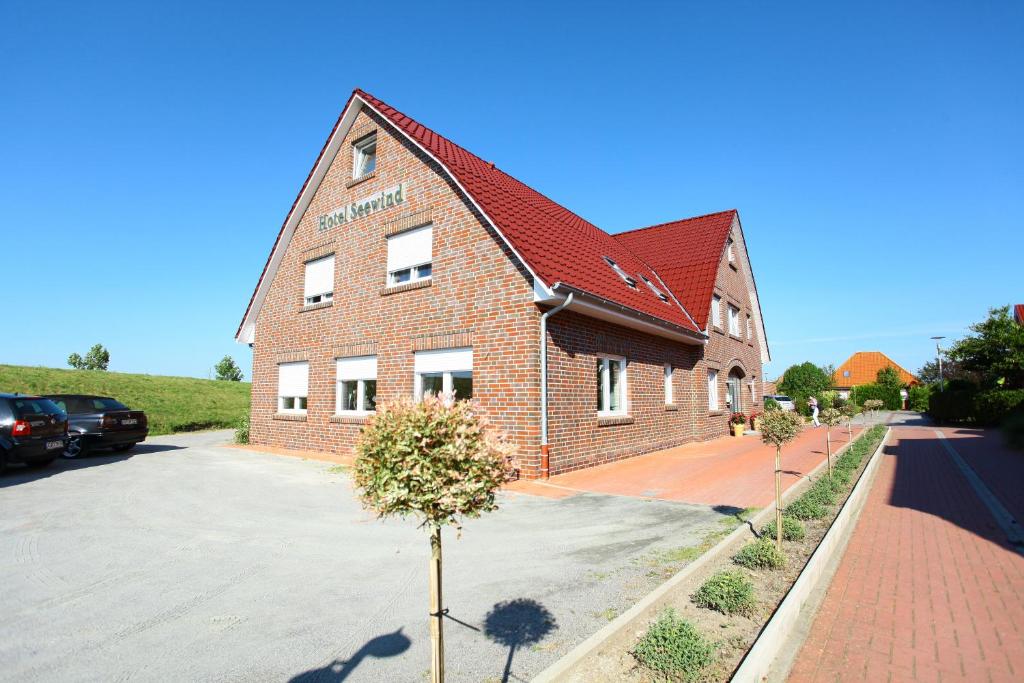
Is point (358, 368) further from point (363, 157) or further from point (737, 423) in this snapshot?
point (737, 423)

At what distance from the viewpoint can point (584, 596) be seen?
397 cm

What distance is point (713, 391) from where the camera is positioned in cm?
1766

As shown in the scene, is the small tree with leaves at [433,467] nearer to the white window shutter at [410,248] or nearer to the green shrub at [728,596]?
the green shrub at [728,596]

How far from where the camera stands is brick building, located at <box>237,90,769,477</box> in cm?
951

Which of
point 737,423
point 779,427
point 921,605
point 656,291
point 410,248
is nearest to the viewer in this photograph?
point 921,605

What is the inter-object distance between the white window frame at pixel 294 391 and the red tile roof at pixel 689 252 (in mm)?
11782

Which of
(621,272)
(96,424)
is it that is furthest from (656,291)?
(96,424)

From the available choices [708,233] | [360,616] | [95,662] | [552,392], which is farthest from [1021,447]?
[95,662]

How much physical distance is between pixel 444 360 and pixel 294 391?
20.5ft

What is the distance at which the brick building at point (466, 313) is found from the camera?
9508mm

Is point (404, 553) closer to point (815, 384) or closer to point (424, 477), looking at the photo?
point (424, 477)

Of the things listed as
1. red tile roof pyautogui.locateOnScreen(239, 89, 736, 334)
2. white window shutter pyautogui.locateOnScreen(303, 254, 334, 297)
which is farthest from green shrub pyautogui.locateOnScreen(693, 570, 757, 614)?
white window shutter pyautogui.locateOnScreen(303, 254, 334, 297)

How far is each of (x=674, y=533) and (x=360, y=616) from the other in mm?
3568

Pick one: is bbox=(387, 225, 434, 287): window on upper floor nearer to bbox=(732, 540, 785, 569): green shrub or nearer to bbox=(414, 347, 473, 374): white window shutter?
bbox=(414, 347, 473, 374): white window shutter
